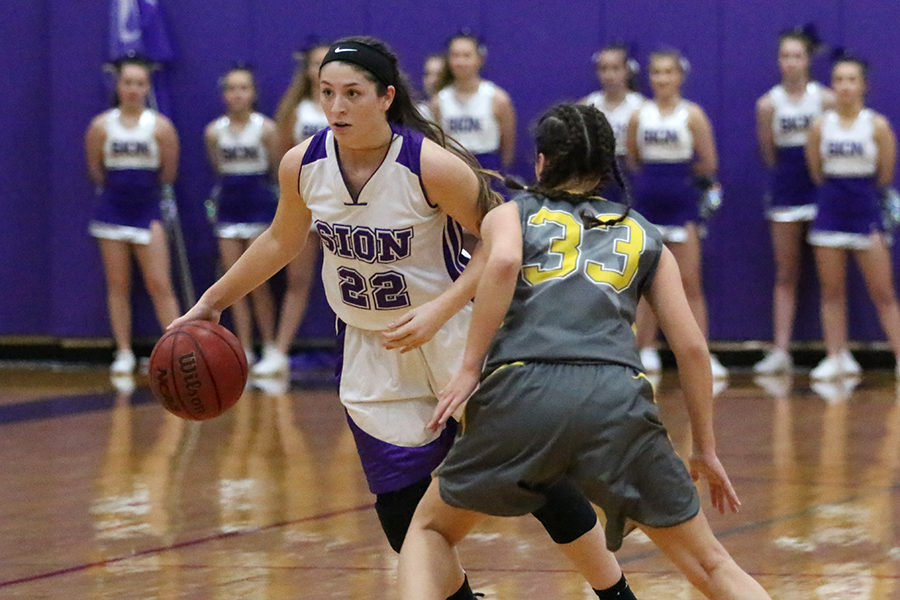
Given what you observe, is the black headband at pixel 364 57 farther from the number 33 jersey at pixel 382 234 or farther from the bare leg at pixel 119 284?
the bare leg at pixel 119 284

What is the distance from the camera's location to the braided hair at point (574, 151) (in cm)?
308

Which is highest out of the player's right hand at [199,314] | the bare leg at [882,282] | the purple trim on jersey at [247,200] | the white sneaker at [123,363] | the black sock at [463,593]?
the player's right hand at [199,314]

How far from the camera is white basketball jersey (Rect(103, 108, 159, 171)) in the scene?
32.3 feet

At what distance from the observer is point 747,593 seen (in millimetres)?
2943

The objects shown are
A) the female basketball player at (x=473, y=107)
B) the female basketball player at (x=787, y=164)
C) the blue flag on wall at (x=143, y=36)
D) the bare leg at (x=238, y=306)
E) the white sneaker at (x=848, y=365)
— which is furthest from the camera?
the blue flag on wall at (x=143, y=36)

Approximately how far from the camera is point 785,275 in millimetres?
9562

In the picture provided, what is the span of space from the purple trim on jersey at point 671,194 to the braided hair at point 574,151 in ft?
20.5

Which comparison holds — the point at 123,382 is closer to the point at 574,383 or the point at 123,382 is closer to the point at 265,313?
the point at 265,313

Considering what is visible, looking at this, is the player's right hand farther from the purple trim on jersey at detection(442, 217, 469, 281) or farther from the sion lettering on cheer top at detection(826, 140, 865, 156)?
the sion lettering on cheer top at detection(826, 140, 865, 156)

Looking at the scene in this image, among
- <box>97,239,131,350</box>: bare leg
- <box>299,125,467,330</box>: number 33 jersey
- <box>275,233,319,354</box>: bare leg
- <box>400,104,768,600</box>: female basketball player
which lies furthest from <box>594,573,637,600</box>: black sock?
<box>97,239,131,350</box>: bare leg

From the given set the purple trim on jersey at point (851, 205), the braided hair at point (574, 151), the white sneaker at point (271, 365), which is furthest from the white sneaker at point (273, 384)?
the braided hair at point (574, 151)

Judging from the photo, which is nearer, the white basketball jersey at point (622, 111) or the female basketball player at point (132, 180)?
the white basketball jersey at point (622, 111)

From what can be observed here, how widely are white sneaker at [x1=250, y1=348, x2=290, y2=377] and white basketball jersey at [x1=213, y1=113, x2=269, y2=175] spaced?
1.21 m

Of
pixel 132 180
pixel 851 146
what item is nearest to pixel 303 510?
pixel 851 146
